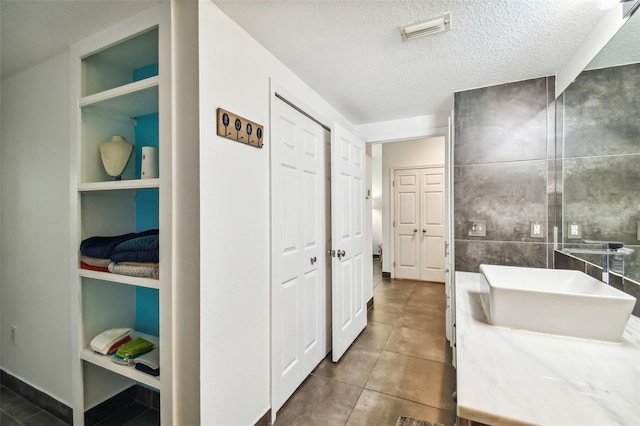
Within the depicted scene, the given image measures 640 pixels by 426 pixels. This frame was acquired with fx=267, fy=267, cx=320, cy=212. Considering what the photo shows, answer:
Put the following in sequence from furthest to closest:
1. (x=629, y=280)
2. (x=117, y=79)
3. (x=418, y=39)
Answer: (x=117, y=79) → (x=418, y=39) → (x=629, y=280)

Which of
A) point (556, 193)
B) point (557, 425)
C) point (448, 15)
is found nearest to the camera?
point (557, 425)

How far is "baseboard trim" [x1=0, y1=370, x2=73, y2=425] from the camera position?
67.1 inches

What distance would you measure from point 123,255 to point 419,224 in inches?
180

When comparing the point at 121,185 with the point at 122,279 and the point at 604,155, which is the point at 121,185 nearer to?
the point at 122,279

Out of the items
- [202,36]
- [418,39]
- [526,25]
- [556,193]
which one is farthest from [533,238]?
[202,36]

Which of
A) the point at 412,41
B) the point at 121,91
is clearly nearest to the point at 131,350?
the point at 121,91

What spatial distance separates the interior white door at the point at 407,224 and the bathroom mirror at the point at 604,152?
10.2 feet

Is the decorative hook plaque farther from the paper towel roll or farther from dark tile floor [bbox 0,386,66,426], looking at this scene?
dark tile floor [bbox 0,386,66,426]

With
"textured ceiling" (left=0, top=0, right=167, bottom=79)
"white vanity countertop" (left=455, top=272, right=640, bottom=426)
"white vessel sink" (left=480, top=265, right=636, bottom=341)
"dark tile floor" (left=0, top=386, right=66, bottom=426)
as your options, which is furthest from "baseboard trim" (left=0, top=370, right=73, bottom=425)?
"white vessel sink" (left=480, top=265, right=636, bottom=341)

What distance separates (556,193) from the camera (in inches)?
76.5

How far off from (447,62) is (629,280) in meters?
1.52

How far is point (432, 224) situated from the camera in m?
4.87

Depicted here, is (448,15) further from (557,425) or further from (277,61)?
(557,425)

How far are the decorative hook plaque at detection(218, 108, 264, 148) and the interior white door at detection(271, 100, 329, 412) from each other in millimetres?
140
